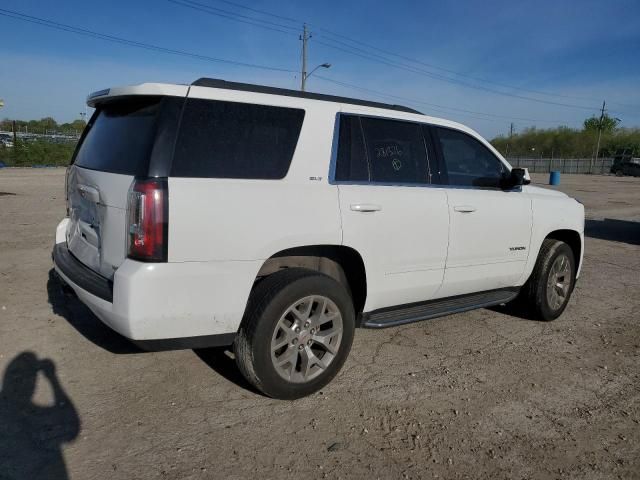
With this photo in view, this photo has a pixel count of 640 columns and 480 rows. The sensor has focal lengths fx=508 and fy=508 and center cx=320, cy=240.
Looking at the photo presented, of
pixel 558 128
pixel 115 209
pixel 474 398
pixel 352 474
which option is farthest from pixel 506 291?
pixel 558 128

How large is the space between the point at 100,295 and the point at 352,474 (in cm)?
169

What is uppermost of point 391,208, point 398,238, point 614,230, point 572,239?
point 391,208

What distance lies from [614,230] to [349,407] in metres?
10.8

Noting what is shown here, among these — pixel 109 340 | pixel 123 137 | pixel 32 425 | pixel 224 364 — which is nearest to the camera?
pixel 32 425

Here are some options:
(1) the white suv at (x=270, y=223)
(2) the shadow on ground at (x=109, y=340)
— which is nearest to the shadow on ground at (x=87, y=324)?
(2) the shadow on ground at (x=109, y=340)

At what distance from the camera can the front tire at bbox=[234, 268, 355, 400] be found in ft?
9.89

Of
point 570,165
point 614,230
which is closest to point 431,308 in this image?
point 614,230

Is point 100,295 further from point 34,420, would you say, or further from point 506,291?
point 506,291

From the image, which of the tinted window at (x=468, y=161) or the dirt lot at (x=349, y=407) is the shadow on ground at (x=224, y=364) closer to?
the dirt lot at (x=349, y=407)

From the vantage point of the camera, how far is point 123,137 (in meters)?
3.12

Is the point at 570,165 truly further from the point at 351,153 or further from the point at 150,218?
the point at 150,218

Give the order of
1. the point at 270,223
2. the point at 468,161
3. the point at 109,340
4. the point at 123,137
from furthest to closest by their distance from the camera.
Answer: the point at 468,161 → the point at 109,340 → the point at 123,137 → the point at 270,223

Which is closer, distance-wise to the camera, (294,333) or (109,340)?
(294,333)

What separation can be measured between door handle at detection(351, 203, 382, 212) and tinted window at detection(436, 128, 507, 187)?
3.13 ft
